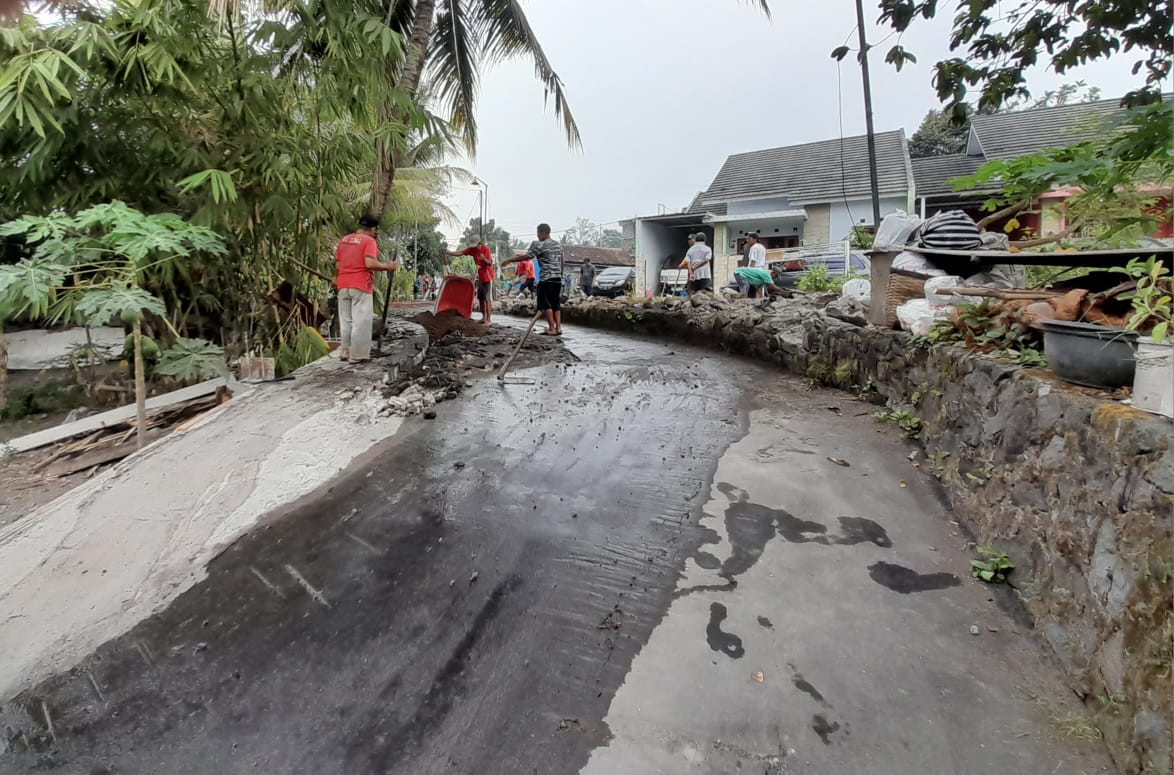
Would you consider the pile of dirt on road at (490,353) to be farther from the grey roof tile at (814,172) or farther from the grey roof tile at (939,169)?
the grey roof tile at (939,169)

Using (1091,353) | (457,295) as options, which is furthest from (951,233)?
(457,295)

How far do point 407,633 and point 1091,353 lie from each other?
9.88 feet

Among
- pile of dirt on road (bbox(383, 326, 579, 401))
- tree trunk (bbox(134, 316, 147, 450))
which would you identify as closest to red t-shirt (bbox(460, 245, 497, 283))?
pile of dirt on road (bbox(383, 326, 579, 401))

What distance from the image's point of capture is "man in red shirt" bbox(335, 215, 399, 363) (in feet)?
19.6

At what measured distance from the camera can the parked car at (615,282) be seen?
19.7 metres

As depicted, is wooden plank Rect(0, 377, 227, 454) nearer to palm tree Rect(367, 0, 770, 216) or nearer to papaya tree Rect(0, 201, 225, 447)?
papaya tree Rect(0, 201, 225, 447)

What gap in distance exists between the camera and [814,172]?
18391mm

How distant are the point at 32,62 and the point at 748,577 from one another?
5.31 meters

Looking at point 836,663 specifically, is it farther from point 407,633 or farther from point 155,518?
point 155,518

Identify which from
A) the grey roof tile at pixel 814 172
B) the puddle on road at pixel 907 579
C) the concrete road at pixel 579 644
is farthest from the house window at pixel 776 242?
the puddle on road at pixel 907 579

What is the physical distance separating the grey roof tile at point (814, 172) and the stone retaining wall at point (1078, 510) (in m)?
14.5

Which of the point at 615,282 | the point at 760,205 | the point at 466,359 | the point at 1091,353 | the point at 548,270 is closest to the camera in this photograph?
the point at 1091,353

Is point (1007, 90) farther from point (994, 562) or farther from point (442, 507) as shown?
point (442, 507)

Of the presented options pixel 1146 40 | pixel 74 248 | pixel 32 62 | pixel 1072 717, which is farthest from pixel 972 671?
pixel 32 62
